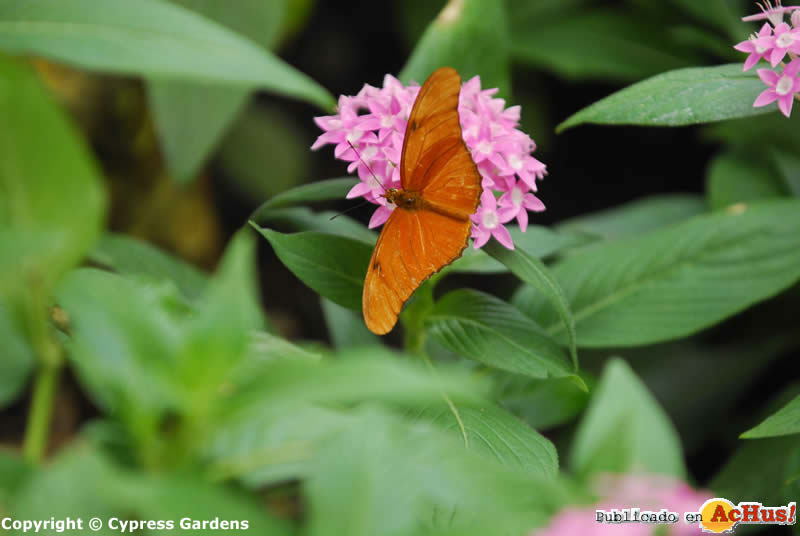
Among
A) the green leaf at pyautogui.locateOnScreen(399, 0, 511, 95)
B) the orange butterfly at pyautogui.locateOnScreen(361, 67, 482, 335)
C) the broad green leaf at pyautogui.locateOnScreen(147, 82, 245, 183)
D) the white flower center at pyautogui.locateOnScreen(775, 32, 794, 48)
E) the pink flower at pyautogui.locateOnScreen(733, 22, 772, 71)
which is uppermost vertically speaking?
the broad green leaf at pyautogui.locateOnScreen(147, 82, 245, 183)

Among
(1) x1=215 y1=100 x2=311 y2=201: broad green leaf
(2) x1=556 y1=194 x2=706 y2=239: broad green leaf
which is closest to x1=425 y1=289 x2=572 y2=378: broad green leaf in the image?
(2) x1=556 y1=194 x2=706 y2=239: broad green leaf

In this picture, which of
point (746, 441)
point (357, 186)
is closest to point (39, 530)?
point (357, 186)

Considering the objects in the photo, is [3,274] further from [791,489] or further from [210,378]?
[791,489]

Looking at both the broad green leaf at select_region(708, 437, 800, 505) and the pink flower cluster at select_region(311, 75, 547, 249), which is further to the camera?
the broad green leaf at select_region(708, 437, 800, 505)

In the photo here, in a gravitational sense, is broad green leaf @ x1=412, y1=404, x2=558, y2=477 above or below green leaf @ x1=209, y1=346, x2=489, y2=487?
above

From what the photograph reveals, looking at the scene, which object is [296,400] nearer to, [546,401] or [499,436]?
[499,436]

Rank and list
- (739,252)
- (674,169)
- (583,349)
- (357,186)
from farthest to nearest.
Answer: (674,169)
(583,349)
(739,252)
(357,186)

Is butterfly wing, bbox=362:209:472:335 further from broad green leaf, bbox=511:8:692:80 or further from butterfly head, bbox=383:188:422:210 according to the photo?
broad green leaf, bbox=511:8:692:80
